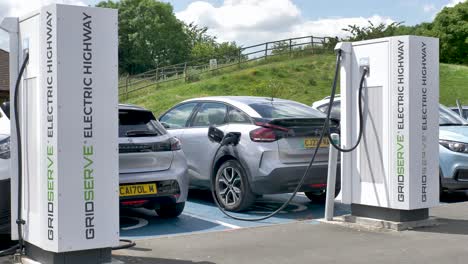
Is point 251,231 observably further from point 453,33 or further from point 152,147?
point 453,33

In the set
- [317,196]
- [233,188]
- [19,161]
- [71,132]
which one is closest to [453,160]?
[317,196]

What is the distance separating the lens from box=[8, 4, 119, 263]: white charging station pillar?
5.16m

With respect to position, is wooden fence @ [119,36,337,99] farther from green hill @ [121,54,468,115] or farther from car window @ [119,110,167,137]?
car window @ [119,110,167,137]

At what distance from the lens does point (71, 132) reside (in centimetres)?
520

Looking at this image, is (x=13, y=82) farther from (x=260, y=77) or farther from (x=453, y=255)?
(x=260, y=77)

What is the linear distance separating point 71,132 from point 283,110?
14.1 ft

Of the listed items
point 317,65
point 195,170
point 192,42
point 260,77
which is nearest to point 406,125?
point 195,170

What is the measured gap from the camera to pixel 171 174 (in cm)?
779

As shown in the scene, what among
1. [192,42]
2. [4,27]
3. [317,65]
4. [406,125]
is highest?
[192,42]

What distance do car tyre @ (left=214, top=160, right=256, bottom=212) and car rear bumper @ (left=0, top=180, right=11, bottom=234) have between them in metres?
3.29

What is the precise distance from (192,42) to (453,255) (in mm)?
86578

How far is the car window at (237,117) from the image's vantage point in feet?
28.7

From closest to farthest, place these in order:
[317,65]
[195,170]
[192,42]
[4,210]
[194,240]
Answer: [4,210]
[194,240]
[195,170]
[317,65]
[192,42]

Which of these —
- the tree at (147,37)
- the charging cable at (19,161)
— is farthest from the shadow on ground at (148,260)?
the tree at (147,37)
